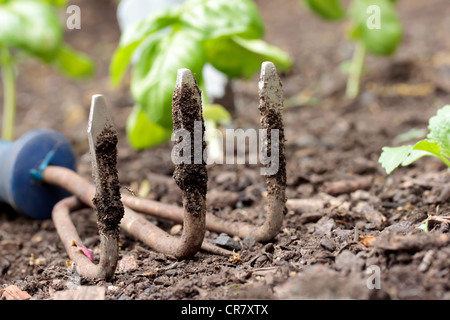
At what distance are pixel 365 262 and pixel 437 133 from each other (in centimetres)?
44

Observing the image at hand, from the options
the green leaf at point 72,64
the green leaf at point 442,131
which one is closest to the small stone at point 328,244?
the green leaf at point 442,131

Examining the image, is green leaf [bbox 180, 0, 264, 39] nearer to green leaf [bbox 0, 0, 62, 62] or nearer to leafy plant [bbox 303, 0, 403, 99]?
green leaf [bbox 0, 0, 62, 62]

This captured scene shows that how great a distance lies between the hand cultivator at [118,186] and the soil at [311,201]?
0.05 m

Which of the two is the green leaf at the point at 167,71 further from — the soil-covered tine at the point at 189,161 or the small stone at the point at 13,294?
the small stone at the point at 13,294

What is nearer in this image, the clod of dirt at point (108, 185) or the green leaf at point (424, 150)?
the clod of dirt at point (108, 185)

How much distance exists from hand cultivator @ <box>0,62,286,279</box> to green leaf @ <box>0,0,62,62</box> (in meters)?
0.57

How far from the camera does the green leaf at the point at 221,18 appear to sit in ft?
6.43

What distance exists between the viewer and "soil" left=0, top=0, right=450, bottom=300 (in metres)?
1.15

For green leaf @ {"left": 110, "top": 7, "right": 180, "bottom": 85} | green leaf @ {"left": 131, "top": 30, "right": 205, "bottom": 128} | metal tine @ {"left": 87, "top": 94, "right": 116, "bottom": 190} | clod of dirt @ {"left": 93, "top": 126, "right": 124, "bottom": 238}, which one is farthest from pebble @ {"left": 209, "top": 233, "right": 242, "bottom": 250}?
green leaf @ {"left": 110, "top": 7, "right": 180, "bottom": 85}

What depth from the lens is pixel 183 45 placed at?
192 cm

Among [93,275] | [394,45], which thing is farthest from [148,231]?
[394,45]

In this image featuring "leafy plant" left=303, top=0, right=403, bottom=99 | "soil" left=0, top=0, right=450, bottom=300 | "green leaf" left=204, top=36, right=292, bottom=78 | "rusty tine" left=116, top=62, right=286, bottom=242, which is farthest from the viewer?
"leafy plant" left=303, top=0, right=403, bottom=99

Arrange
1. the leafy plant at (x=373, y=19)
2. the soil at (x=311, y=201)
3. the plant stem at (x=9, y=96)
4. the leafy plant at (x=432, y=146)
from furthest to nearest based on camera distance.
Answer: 1. the leafy plant at (x=373, y=19)
2. the plant stem at (x=9, y=96)
3. the leafy plant at (x=432, y=146)
4. the soil at (x=311, y=201)

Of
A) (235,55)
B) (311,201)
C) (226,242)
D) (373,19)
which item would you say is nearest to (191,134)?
(226,242)
